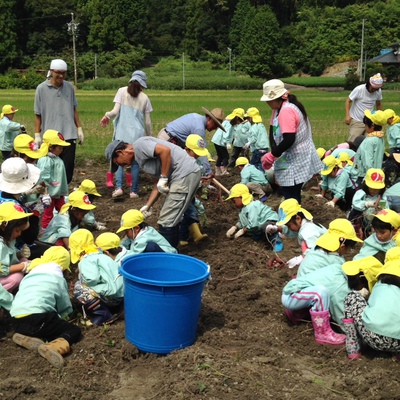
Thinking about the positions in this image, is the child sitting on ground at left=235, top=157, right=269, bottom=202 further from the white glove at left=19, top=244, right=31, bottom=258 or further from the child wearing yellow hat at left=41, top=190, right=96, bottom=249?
the white glove at left=19, top=244, right=31, bottom=258

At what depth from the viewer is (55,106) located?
344 inches

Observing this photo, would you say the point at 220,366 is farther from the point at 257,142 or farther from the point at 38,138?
the point at 257,142

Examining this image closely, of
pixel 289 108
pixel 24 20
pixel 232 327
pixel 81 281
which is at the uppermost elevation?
pixel 24 20

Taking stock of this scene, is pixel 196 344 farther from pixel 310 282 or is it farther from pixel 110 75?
pixel 110 75

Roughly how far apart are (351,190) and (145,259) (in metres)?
5.19

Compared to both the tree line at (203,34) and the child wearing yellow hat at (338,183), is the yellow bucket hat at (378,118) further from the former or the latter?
the tree line at (203,34)

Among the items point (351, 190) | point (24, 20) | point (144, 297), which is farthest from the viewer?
point (24, 20)

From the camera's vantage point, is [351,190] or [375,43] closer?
[351,190]

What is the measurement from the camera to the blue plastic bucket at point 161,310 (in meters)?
Result: 4.41

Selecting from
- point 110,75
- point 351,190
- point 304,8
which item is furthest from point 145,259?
point 304,8

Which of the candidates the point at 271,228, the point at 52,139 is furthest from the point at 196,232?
the point at 52,139

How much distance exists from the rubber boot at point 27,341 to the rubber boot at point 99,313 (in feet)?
1.99

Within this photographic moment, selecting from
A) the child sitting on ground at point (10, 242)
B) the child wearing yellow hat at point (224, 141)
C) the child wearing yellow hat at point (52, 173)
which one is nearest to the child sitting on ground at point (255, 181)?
the child wearing yellow hat at point (224, 141)

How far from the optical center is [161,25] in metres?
94.1
